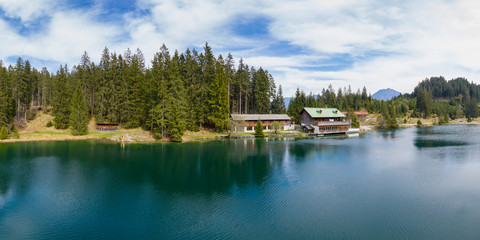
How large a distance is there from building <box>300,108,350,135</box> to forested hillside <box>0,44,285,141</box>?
880 inches

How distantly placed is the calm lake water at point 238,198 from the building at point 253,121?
30807 millimetres

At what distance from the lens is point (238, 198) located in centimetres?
1912

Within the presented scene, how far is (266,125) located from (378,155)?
35.0 metres

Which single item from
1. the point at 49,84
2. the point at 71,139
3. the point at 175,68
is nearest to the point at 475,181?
the point at 175,68

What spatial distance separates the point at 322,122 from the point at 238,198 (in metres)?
57.2

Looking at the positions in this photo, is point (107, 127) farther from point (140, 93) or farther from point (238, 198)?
point (238, 198)

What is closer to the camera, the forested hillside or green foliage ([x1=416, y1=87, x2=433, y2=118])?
the forested hillside

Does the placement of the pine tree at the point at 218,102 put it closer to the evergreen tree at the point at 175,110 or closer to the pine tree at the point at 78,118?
the evergreen tree at the point at 175,110

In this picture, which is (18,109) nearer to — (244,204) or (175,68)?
(175,68)

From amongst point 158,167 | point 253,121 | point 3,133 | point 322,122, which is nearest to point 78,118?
point 3,133

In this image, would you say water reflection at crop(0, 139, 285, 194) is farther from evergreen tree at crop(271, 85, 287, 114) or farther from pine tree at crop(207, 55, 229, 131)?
evergreen tree at crop(271, 85, 287, 114)

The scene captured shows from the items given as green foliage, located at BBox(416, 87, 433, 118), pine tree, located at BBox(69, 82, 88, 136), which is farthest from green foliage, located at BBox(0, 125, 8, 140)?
green foliage, located at BBox(416, 87, 433, 118)

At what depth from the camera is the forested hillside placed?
54.5m

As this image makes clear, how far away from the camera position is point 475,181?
2389cm
